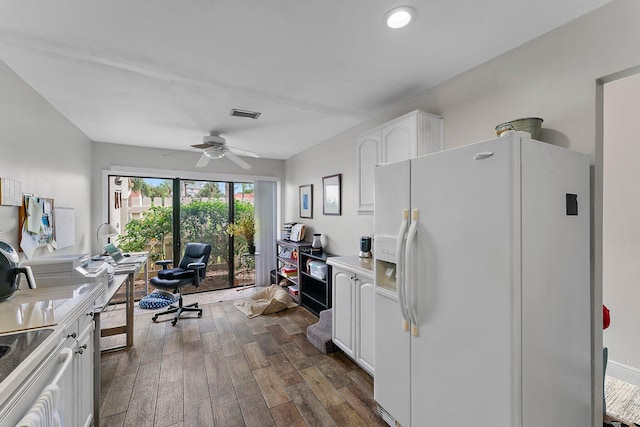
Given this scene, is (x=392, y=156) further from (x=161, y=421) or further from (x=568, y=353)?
(x=161, y=421)

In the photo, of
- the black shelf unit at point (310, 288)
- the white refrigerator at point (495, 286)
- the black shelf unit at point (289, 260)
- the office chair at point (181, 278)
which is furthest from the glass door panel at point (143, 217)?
the white refrigerator at point (495, 286)

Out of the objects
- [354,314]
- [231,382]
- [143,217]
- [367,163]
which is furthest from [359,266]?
[143,217]

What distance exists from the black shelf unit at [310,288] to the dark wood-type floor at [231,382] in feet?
1.72

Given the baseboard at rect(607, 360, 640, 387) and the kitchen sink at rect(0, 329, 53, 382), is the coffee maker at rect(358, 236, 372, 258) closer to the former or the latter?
the baseboard at rect(607, 360, 640, 387)

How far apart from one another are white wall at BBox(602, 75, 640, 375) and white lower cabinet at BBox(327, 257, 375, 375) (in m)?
2.13

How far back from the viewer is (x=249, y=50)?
5.84 feet

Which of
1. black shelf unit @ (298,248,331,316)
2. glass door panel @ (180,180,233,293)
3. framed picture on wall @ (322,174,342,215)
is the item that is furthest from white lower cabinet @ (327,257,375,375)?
glass door panel @ (180,180,233,293)

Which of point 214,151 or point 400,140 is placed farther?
point 214,151

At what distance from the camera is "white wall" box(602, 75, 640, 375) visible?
7.32 ft

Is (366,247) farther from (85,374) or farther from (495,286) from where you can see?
(85,374)

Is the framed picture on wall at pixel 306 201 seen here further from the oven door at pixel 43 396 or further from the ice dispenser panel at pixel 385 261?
the oven door at pixel 43 396

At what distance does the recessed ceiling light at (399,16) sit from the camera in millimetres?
1400

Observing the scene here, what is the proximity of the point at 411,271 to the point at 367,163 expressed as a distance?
1.52 meters

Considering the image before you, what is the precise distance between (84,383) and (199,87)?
219cm
